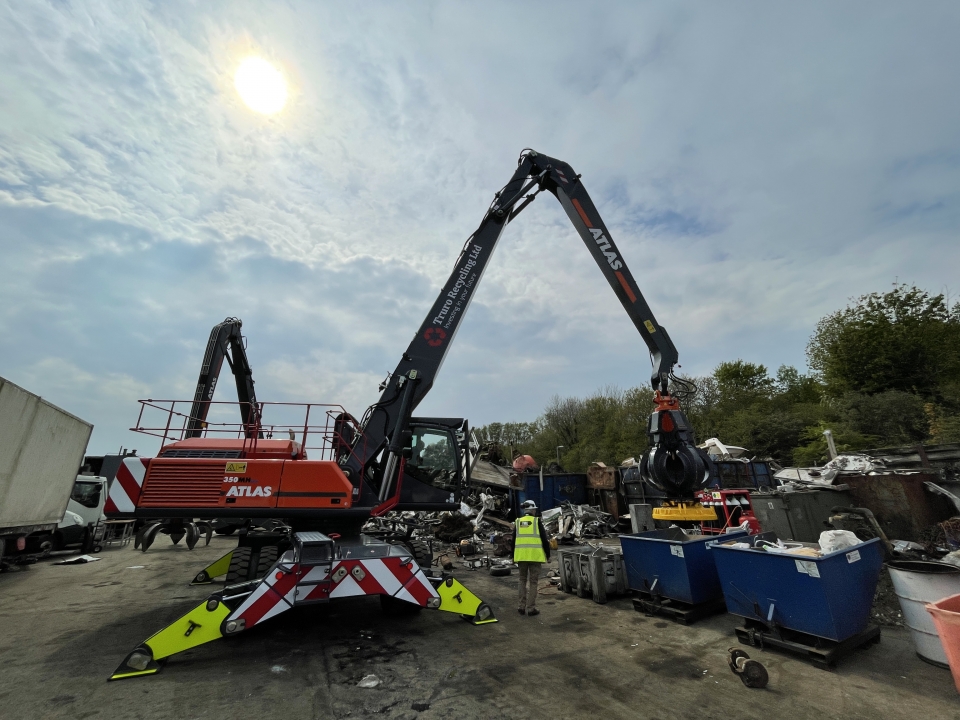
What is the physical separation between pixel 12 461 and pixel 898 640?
13147mm

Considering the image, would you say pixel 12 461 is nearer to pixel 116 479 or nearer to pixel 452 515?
pixel 116 479

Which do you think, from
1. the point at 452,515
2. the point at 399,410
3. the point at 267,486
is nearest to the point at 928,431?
the point at 452,515

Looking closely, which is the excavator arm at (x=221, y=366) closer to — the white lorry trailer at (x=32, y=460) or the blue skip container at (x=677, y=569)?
the white lorry trailer at (x=32, y=460)

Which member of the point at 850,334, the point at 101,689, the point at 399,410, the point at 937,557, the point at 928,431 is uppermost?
the point at 850,334

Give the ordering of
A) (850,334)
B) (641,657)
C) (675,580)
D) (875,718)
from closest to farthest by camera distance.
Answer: (875,718), (641,657), (675,580), (850,334)

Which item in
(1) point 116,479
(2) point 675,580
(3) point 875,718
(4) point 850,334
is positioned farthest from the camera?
(4) point 850,334

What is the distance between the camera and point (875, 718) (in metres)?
3.51

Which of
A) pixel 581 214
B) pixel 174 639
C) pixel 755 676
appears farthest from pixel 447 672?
pixel 581 214

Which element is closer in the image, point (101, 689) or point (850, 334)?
point (101, 689)

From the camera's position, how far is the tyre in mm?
7111

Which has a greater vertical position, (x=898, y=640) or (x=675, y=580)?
(x=675, y=580)

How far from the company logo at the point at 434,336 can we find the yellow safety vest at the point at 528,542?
126 inches

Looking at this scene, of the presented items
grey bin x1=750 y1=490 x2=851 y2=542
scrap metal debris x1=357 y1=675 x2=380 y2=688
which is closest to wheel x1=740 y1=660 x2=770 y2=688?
scrap metal debris x1=357 y1=675 x2=380 y2=688

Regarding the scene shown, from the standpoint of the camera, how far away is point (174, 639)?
4.55 m
